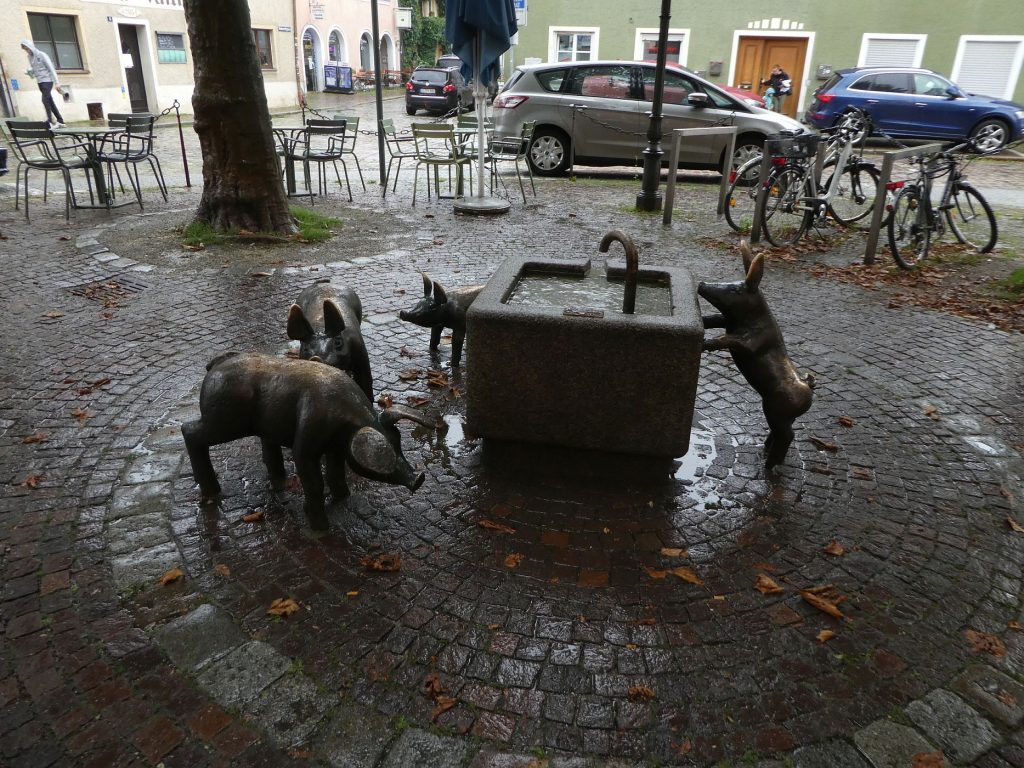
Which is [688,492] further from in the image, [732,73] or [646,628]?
[732,73]

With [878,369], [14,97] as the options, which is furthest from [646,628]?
[14,97]

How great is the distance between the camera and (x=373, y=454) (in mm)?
2975

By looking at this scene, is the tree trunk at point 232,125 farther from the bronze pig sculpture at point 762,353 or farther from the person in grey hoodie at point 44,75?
the person in grey hoodie at point 44,75

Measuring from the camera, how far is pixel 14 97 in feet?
62.3

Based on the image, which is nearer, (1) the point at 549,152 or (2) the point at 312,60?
(1) the point at 549,152

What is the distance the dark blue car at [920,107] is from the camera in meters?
17.5

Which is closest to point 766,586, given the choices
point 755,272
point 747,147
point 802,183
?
point 755,272

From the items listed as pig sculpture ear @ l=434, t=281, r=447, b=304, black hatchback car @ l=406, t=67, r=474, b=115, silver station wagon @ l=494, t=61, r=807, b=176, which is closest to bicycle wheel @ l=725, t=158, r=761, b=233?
silver station wagon @ l=494, t=61, r=807, b=176

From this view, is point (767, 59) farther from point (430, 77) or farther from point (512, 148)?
point (512, 148)

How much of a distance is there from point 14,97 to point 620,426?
71.9 ft

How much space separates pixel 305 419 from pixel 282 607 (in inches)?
30.8

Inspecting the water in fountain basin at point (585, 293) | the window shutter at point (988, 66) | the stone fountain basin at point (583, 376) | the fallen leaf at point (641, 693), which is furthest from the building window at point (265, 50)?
the fallen leaf at point (641, 693)

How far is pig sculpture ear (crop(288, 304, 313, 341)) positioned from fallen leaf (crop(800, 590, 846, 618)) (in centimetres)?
273

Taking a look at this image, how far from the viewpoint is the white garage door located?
869 inches
